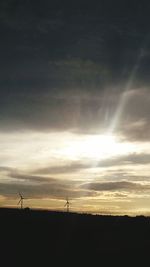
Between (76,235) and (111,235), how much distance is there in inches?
312

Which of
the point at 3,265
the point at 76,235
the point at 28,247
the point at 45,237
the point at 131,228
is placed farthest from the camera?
the point at 131,228

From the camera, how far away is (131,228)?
9844cm

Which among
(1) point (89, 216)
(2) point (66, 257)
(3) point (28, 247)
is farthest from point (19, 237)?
(1) point (89, 216)

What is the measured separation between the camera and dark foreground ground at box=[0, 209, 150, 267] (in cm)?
7238

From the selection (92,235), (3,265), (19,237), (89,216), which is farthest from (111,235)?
(3,265)

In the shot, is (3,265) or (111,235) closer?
(3,265)

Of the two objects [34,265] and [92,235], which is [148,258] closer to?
[92,235]

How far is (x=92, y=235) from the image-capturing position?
86.7 m

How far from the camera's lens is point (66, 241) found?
80000 millimetres

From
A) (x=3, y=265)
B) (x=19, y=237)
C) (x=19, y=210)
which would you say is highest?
(x=19, y=210)

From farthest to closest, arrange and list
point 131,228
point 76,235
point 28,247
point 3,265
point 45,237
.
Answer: point 131,228 → point 76,235 → point 45,237 → point 28,247 → point 3,265

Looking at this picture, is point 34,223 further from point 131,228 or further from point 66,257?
point 131,228

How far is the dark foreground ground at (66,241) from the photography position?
237 ft

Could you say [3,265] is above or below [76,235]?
below
